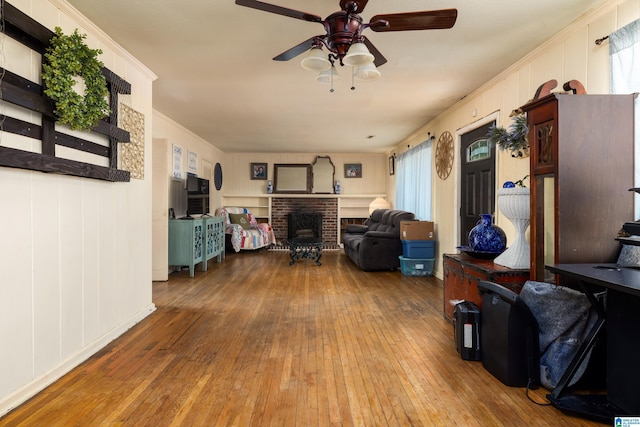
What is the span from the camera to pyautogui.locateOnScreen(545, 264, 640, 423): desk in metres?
1.68

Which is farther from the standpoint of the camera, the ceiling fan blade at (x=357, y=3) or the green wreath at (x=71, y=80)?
the green wreath at (x=71, y=80)

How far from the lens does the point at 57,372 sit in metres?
2.14

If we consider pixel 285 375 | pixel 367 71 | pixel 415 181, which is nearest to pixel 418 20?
pixel 367 71

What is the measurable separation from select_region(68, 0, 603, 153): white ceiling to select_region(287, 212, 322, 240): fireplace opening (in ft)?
11.5

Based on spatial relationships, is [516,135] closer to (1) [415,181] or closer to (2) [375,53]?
(2) [375,53]

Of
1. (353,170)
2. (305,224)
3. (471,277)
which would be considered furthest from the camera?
(353,170)

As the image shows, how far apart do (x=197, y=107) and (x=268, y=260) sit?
3065mm

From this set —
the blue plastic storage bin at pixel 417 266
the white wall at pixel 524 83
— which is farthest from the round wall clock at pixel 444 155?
the blue plastic storage bin at pixel 417 266

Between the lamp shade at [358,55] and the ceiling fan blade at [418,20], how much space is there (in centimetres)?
12

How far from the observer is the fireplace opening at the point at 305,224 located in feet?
29.2

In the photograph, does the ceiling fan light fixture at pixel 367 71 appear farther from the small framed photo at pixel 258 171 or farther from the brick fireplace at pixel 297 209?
the small framed photo at pixel 258 171

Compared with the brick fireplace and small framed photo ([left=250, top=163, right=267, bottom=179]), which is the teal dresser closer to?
the brick fireplace

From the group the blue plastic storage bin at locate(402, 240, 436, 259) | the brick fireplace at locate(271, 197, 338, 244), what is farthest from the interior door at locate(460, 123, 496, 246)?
the brick fireplace at locate(271, 197, 338, 244)

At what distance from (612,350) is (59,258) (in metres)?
3.10
